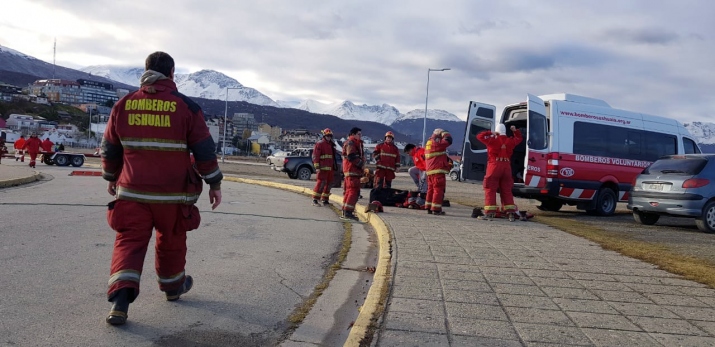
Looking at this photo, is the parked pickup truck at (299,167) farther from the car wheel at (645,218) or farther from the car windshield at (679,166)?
the car windshield at (679,166)

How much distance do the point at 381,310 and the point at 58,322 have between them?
83.0 inches

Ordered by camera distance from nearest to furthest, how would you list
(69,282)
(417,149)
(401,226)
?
(69,282) → (401,226) → (417,149)

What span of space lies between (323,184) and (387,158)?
155 centimetres

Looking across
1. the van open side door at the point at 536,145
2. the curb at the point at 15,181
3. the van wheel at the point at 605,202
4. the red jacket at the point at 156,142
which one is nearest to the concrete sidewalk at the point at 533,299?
the red jacket at the point at 156,142

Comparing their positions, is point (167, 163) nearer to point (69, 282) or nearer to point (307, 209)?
point (69, 282)

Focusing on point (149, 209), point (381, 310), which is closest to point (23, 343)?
point (149, 209)

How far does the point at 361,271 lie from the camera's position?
5.87 metres

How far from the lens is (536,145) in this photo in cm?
1243

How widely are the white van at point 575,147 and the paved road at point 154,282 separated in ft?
18.2

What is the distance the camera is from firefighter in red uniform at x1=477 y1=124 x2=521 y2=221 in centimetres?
1040

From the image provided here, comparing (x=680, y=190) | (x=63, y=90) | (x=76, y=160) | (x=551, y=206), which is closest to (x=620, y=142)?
(x=551, y=206)

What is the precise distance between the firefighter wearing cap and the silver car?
4.99m

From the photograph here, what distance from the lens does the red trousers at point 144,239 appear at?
12.3 feet

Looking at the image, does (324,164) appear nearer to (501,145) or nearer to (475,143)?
(501,145)
